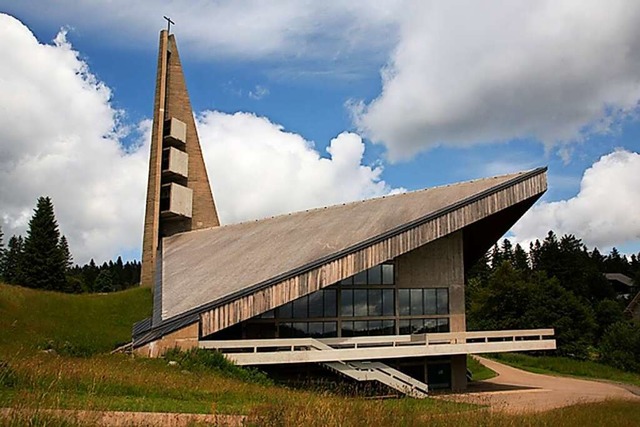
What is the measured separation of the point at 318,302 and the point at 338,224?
3084mm

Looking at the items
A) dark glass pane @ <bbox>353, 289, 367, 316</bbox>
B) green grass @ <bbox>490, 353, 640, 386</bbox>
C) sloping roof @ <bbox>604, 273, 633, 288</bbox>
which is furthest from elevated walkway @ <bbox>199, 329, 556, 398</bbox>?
sloping roof @ <bbox>604, 273, 633, 288</bbox>

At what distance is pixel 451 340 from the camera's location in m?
21.8

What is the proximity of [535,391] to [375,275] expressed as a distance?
6843 mm

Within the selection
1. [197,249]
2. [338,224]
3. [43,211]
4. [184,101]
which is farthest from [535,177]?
[43,211]

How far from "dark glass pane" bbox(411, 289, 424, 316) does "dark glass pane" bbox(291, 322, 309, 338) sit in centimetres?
416

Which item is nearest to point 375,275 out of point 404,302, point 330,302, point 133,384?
point 404,302

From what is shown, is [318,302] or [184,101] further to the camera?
[184,101]

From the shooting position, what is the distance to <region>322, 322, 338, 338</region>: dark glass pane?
20984 mm

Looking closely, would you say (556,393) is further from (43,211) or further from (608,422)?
(43,211)

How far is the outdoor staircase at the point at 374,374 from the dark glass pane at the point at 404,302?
3651 mm

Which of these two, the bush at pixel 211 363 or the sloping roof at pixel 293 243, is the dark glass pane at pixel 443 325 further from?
the bush at pixel 211 363

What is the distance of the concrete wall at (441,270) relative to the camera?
22.5 meters

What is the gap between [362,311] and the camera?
2166cm

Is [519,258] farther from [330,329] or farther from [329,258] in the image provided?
[329,258]
